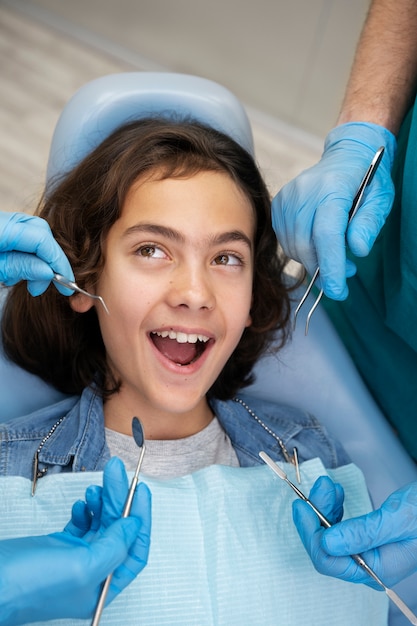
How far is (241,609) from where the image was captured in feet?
4.21

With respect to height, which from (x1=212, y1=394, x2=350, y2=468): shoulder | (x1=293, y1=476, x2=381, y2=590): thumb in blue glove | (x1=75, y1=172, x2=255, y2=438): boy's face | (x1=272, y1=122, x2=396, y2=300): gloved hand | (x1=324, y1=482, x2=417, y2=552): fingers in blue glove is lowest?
(x1=212, y1=394, x2=350, y2=468): shoulder

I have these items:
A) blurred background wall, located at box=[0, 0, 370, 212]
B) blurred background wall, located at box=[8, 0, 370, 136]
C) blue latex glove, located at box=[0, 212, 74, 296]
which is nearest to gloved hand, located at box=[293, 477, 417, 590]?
blue latex glove, located at box=[0, 212, 74, 296]

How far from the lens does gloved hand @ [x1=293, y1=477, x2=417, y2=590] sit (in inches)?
46.5

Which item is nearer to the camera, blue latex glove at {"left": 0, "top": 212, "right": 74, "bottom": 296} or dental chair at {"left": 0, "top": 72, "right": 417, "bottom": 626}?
blue latex glove at {"left": 0, "top": 212, "right": 74, "bottom": 296}

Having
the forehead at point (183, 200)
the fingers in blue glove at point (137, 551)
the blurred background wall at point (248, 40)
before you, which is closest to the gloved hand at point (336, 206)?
the forehead at point (183, 200)

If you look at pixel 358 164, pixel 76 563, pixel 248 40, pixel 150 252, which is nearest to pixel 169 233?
pixel 150 252

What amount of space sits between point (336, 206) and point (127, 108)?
2.02 feet

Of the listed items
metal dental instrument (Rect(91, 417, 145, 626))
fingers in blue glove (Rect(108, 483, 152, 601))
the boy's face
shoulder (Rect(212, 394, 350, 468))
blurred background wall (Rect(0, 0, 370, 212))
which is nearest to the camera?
metal dental instrument (Rect(91, 417, 145, 626))

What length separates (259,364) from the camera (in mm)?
1722

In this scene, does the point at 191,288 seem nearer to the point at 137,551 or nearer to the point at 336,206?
the point at 336,206

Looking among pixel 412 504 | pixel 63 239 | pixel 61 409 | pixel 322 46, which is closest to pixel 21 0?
pixel 322 46

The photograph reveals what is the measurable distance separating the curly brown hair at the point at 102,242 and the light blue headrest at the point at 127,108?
62 millimetres

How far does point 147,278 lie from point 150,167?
0.24 meters

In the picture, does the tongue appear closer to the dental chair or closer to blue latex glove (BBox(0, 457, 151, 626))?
the dental chair
